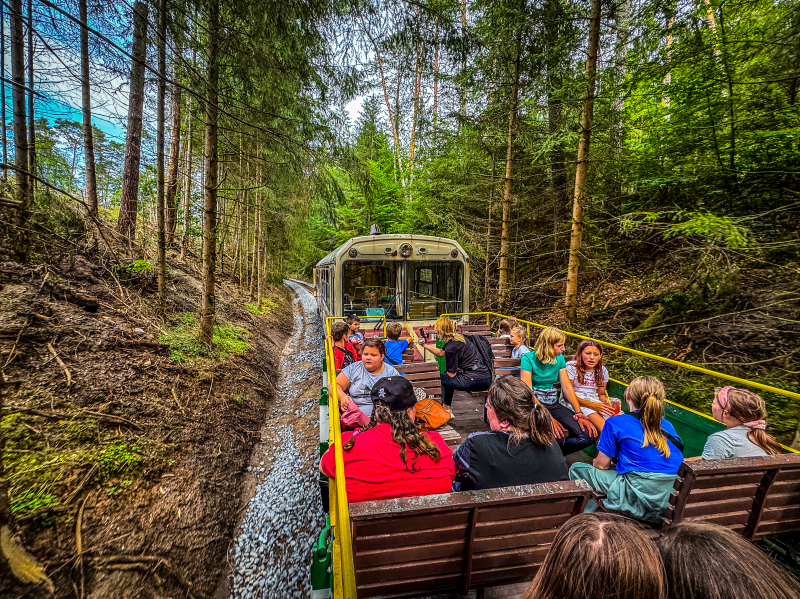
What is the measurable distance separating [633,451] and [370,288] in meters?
6.60

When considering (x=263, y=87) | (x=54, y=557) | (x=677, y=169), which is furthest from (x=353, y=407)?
(x=677, y=169)

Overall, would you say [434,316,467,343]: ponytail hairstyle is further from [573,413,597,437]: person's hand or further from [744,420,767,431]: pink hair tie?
[744,420,767,431]: pink hair tie

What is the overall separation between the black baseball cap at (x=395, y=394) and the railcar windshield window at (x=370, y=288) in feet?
15.9

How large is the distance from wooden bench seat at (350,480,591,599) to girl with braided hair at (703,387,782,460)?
4.73 feet

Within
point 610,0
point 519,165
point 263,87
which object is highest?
point 610,0

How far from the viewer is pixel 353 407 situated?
3223 mm

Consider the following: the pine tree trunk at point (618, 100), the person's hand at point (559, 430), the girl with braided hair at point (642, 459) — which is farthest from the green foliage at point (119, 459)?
the pine tree trunk at point (618, 100)

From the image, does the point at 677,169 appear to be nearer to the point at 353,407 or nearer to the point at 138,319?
the point at 353,407

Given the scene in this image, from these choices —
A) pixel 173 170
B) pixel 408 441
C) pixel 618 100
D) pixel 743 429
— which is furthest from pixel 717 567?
pixel 173 170

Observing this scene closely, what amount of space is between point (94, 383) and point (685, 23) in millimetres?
9645

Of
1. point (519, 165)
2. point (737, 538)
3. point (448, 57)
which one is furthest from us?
point (519, 165)

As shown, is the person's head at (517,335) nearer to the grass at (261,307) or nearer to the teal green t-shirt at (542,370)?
the teal green t-shirt at (542,370)

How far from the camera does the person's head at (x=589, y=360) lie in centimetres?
353

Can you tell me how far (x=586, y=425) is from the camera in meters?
3.16
